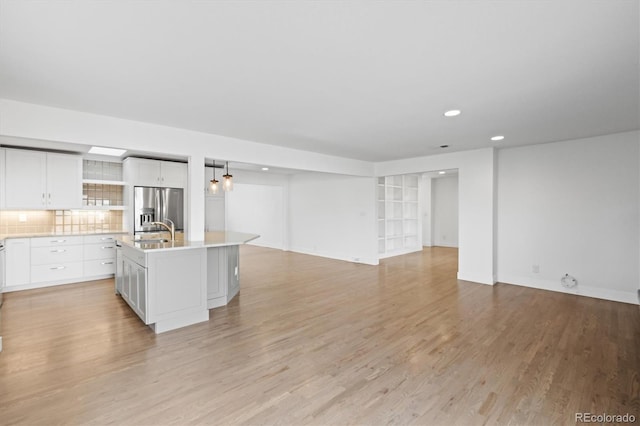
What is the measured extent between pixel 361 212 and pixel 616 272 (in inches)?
181

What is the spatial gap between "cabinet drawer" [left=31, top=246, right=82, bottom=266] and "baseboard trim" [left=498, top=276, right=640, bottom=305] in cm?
758

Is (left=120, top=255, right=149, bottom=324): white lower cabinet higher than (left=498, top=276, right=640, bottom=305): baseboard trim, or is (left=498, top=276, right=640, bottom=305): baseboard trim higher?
(left=120, top=255, right=149, bottom=324): white lower cabinet

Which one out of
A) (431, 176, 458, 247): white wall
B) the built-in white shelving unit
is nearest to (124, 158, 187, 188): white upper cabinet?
the built-in white shelving unit

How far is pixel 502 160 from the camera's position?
17.9 ft

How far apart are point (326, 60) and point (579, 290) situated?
5325 mm

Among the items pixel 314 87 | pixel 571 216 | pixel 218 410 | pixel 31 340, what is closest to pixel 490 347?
pixel 218 410

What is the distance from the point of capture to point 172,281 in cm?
343

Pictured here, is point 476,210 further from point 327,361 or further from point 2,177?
point 2,177

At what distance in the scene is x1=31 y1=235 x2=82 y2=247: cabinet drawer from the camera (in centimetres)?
497

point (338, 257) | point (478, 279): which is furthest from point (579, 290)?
point (338, 257)

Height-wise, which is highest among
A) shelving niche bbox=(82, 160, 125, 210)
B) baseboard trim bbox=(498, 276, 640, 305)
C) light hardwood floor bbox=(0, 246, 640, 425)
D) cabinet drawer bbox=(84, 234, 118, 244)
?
shelving niche bbox=(82, 160, 125, 210)

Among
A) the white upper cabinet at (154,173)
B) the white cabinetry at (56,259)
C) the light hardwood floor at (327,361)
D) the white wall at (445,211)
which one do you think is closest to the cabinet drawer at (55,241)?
the white cabinetry at (56,259)

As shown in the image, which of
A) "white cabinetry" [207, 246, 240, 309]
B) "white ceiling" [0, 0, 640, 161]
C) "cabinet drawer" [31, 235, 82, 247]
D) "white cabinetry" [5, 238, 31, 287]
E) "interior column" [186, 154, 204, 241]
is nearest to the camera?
"white ceiling" [0, 0, 640, 161]

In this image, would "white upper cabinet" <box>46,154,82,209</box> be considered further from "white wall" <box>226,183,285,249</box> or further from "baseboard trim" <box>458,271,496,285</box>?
"baseboard trim" <box>458,271,496,285</box>
